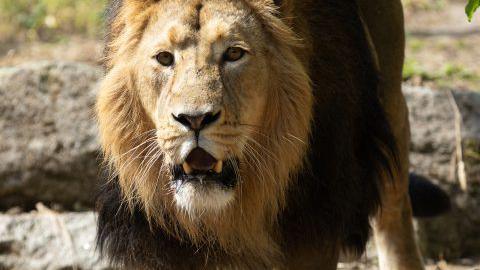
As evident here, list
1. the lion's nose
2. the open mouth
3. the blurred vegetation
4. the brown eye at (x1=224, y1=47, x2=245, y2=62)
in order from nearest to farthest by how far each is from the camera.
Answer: the lion's nose, the open mouth, the brown eye at (x1=224, y1=47, x2=245, y2=62), the blurred vegetation

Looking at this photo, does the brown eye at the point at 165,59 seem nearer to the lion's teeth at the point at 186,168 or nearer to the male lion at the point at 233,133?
the male lion at the point at 233,133

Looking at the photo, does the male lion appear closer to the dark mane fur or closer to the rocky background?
the dark mane fur

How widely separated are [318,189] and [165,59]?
1.07 m

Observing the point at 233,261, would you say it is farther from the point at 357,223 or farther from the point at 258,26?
the point at 258,26

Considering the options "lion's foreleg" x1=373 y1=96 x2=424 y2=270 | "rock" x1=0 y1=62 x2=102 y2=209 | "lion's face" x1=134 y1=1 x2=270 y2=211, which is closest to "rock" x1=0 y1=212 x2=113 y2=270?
"rock" x1=0 y1=62 x2=102 y2=209

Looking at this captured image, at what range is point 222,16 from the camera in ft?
14.1

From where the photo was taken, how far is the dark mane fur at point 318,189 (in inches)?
182

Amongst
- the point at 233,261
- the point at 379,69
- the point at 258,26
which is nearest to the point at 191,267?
the point at 233,261

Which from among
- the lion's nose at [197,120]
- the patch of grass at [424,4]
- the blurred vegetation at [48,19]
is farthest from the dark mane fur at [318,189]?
the patch of grass at [424,4]

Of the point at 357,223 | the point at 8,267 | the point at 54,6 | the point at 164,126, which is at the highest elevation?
the point at 54,6

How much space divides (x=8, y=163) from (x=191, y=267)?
2881 mm

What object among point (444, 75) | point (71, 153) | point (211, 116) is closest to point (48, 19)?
point (71, 153)

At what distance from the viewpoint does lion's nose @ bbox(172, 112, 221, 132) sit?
12.7ft

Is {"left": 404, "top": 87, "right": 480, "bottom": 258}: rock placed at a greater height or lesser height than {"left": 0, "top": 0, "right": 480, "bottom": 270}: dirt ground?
lesser
